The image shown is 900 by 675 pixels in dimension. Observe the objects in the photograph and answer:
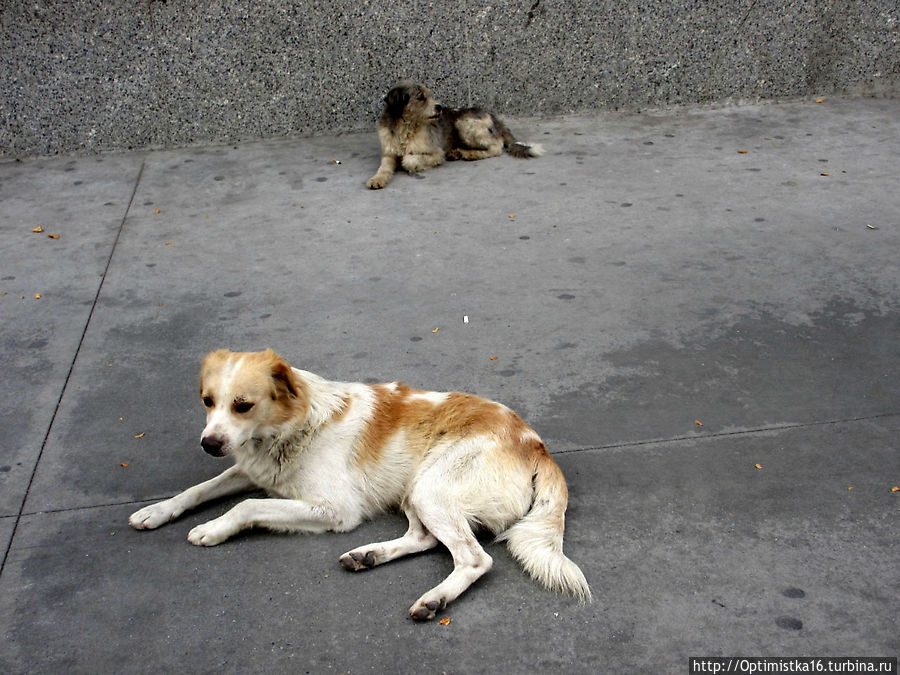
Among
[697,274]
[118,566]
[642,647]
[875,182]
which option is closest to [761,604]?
[642,647]

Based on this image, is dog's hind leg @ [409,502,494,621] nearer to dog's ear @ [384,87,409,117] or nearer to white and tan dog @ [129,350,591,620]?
white and tan dog @ [129,350,591,620]

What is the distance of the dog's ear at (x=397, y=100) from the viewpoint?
7645 millimetres

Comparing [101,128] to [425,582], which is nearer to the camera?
[425,582]

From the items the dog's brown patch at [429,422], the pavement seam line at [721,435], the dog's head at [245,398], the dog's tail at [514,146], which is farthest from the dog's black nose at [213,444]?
the dog's tail at [514,146]

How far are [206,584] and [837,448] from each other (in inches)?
105

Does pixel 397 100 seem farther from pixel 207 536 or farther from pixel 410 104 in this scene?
pixel 207 536

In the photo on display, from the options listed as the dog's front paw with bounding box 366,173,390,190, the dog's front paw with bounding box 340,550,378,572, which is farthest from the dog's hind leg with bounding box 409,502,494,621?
the dog's front paw with bounding box 366,173,390,190

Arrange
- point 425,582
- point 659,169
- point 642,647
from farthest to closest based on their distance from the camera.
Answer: point 659,169
point 425,582
point 642,647

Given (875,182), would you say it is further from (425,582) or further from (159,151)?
(159,151)

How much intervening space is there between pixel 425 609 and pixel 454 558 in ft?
0.83

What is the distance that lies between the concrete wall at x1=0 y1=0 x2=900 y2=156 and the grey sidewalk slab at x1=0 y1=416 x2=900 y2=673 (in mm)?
5633

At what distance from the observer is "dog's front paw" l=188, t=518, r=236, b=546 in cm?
331

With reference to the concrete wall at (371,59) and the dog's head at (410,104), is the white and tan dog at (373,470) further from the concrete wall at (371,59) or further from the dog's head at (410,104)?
the concrete wall at (371,59)

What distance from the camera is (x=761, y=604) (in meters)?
2.93
